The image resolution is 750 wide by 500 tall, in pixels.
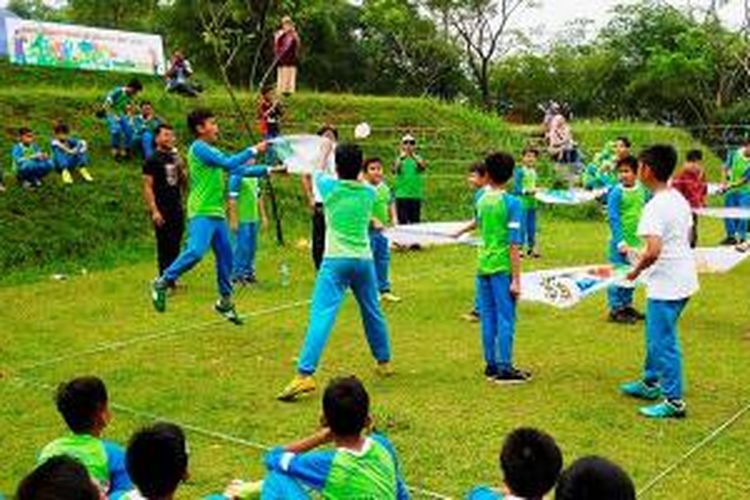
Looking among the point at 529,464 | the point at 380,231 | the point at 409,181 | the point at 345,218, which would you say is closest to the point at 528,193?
the point at 409,181

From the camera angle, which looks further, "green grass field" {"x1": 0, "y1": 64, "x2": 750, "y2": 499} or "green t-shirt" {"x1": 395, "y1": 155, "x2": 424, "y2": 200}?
"green t-shirt" {"x1": 395, "y1": 155, "x2": 424, "y2": 200}

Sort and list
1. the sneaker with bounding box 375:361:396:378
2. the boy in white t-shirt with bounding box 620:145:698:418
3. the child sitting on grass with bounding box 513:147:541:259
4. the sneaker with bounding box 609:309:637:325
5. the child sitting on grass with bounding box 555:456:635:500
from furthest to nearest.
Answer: the child sitting on grass with bounding box 513:147:541:259, the sneaker with bounding box 609:309:637:325, the sneaker with bounding box 375:361:396:378, the boy in white t-shirt with bounding box 620:145:698:418, the child sitting on grass with bounding box 555:456:635:500

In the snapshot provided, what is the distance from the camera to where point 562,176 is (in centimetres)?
2552

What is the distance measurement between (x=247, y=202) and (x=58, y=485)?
1003 centimetres

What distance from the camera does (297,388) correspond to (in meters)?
7.65

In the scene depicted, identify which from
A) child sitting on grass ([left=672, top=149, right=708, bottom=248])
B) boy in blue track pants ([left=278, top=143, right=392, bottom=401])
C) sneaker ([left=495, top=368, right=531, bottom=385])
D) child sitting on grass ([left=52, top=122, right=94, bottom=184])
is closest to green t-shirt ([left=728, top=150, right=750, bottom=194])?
child sitting on grass ([left=672, top=149, right=708, bottom=248])

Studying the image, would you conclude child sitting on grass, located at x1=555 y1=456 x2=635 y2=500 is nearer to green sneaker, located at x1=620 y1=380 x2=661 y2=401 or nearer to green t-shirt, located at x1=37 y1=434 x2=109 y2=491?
green t-shirt, located at x1=37 y1=434 x2=109 y2=491

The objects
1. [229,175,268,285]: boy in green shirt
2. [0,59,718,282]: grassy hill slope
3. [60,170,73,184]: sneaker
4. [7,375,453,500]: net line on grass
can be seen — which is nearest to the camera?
[7,375,453,500]: net line on grass

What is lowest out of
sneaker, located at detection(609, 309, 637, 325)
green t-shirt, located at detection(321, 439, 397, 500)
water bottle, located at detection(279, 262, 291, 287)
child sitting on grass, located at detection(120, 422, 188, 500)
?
water bottle, located at detection(279, 262, 291, 287)

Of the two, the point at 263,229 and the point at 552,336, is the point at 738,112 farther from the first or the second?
the point at 552,336

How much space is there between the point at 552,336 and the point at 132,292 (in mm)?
5684

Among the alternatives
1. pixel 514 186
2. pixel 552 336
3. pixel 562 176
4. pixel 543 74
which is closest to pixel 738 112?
pixel 543 74

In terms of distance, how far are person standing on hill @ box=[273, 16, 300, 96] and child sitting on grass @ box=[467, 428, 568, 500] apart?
1614cm

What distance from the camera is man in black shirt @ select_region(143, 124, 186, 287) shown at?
11.6 m
